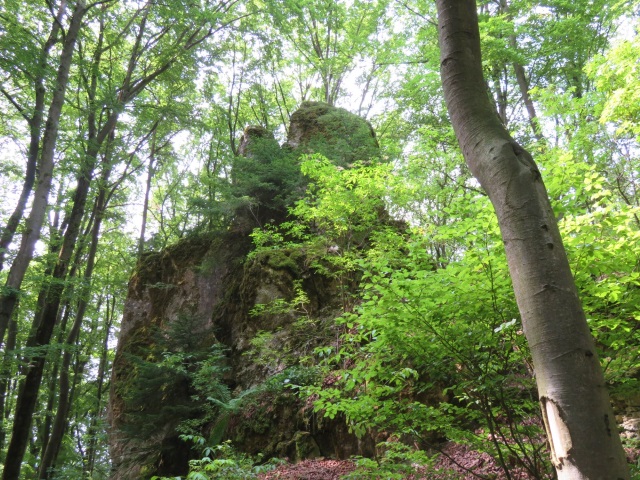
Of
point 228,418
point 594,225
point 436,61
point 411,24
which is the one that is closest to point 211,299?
point 228,418

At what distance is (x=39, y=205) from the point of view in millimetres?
7539

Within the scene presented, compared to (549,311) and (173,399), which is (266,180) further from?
(549,311)

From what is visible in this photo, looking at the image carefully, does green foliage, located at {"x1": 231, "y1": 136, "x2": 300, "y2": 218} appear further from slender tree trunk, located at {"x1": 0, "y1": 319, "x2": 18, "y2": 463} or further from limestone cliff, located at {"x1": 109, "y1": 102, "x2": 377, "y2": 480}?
slender tree trunk, located at {"x1": 0, "y1": 319, "x2": 18, "y2": 463}

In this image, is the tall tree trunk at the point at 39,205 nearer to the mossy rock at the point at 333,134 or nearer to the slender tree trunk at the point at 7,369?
the slender tree trunk at the point at 7,369

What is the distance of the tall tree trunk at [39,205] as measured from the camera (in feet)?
23.1

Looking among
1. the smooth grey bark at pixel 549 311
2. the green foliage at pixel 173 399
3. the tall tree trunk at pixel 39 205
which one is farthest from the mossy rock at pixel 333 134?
the smooth grey bark at pixel 549 311

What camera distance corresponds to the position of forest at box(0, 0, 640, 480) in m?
2.11

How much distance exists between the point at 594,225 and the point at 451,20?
4.81 ft

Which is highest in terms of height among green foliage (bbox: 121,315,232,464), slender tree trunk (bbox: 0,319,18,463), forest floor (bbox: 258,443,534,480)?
slender tree trunk (bbox: 0,319,18,463)

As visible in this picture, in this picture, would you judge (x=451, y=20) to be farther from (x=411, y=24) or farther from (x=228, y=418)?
(x=411, y=24)

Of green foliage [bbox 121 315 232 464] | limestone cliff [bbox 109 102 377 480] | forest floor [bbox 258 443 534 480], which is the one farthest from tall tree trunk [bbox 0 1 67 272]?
forest floor [bbox 258 443 534 480]

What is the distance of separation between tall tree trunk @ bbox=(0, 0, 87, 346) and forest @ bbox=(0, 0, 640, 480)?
0.05m

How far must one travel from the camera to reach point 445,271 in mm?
2754

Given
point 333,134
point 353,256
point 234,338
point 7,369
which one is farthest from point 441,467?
point 333,134
